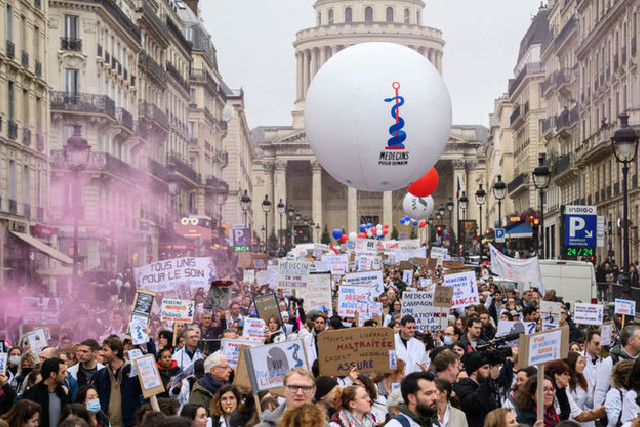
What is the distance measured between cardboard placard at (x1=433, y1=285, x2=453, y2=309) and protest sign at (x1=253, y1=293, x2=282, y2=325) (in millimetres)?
2117

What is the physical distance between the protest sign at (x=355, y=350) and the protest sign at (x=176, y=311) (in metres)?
5.06

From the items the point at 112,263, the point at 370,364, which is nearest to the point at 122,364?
the point at 370,364

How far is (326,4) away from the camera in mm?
166000

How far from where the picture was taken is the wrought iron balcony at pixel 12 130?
34.4 m

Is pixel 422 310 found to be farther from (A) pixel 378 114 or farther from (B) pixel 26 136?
(B) pixel 26 136

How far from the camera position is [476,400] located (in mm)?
9516

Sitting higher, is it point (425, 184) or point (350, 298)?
point (425, 184)

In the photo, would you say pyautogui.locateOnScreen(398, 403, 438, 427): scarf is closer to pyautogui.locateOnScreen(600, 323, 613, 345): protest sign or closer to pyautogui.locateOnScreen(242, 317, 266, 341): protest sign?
pyautogui.locateOnScreen(242, 317, 266, 341): protest sign

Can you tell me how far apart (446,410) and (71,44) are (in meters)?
40.6

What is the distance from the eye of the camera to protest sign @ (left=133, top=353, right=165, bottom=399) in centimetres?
967

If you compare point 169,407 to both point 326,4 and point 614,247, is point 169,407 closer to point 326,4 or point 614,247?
point 614,247

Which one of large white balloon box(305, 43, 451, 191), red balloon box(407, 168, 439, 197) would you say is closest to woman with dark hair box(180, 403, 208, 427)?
large white balloon box(305, 43, 451, 191)

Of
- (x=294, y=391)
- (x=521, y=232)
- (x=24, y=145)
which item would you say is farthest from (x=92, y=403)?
(x=521, y=232)

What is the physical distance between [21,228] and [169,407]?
26716mm
